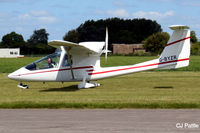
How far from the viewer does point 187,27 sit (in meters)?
15.9

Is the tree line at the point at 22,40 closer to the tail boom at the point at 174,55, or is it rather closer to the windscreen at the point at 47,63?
Result: the windscreen at the point at 47,63

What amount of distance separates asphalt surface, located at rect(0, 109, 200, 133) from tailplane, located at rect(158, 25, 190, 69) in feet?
19.8

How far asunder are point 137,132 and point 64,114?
3.17 meters

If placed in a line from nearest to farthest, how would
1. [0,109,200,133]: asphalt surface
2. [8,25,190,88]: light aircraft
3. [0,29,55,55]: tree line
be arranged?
[0,109,200,133]: asphalt surface < [8,25,190,88]: light aircraft < [0,29,55,55]: tree line

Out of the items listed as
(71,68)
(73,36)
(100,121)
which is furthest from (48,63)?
(73,36)

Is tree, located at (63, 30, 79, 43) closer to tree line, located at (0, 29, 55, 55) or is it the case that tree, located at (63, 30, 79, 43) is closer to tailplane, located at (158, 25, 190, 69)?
tree line, located at (0, 29, 55, 55)

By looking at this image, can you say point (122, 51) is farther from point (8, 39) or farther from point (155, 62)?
point (155, 62)

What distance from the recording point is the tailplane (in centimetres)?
1611

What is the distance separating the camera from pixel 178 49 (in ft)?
53.6

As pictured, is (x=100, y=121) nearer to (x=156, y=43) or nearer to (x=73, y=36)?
(x=156, y=43)

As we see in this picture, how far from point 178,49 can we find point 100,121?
8469mm

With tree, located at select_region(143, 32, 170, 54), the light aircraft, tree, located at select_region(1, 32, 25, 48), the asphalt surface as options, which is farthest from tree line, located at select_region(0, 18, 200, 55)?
the asphalt surface

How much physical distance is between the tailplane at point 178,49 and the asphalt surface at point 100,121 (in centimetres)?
605

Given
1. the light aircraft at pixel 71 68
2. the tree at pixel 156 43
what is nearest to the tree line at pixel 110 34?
the tree at pixel 156 43
